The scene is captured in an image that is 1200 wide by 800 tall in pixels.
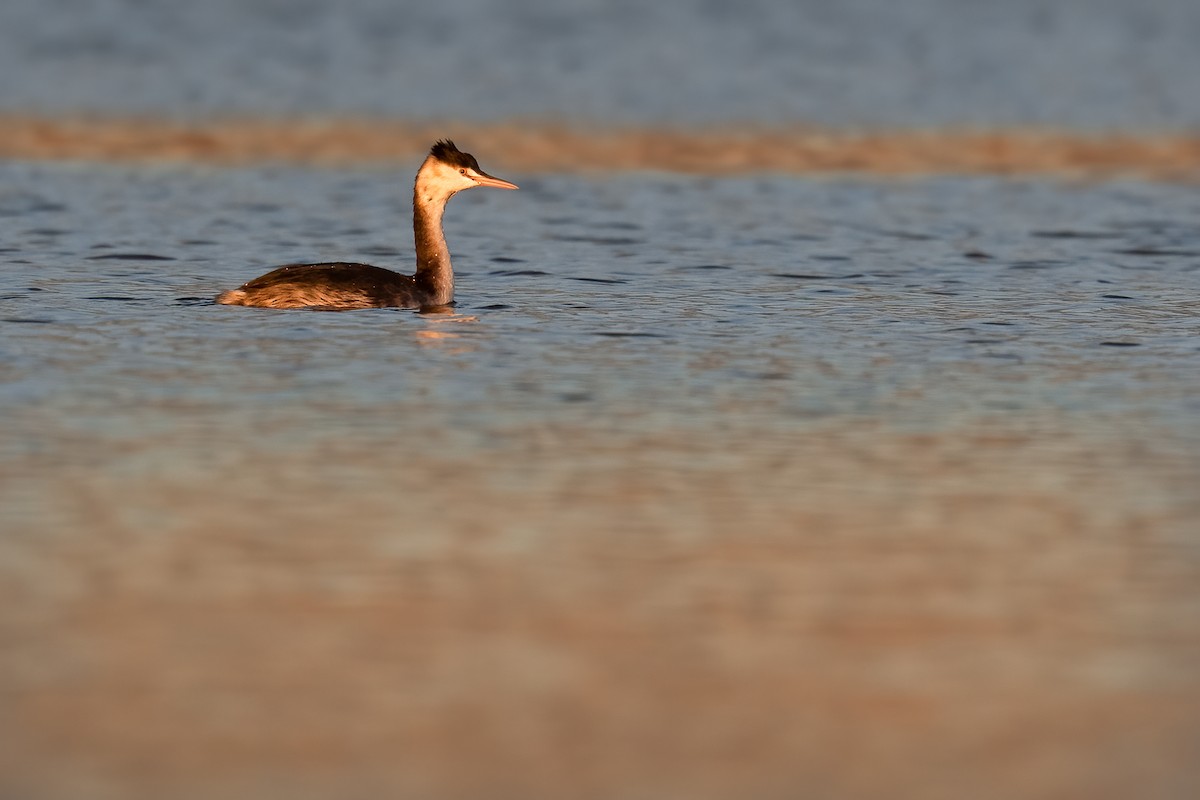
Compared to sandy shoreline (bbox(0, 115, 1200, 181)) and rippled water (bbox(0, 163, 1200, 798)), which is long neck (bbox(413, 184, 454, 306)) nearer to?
rippled water (bbox(0, 163, 1200, 798))

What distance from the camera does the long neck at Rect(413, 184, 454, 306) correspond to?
51.3ft

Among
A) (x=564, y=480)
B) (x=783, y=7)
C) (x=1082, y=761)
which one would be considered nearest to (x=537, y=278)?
(x=564, y=480)

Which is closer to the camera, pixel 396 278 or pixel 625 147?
pixel 396 278

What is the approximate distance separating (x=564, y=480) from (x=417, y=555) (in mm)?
1390

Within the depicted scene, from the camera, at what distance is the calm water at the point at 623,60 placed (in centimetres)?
2934

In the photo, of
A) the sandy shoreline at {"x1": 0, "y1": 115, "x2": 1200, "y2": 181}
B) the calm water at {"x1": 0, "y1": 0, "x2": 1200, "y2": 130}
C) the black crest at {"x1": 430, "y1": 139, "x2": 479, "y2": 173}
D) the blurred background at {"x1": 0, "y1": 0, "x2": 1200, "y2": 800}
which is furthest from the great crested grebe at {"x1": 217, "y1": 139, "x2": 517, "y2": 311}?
the calm water at {"x1": 0, "y1": 0, "x2": 1200, "y2": 130}

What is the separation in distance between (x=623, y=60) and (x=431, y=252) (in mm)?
19652

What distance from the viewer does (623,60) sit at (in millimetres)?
34906

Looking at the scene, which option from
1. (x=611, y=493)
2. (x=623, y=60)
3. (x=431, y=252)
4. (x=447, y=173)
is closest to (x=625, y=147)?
(x=623, y=60)

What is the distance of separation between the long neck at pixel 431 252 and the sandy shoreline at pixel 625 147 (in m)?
8.58

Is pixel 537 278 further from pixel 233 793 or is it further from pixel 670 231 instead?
pixel 233 793

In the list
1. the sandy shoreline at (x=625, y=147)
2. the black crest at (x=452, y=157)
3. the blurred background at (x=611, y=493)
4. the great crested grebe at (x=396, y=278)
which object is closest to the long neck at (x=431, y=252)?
the great crested grebe at (x=396, y=278)

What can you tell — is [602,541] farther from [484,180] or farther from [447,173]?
[447,173]

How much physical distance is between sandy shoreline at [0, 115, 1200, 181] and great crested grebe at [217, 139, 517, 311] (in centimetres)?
848
